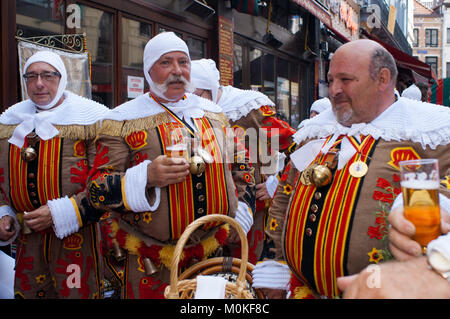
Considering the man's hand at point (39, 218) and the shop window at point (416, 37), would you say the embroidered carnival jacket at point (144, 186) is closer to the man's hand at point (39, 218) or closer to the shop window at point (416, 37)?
the man's hand at point (39, 218)

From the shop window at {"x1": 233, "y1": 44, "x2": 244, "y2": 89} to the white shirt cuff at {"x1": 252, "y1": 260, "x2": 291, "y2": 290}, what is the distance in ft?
22.5

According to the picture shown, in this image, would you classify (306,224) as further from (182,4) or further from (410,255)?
(182,4)

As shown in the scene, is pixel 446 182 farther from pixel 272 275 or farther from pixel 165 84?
pixel 165 84

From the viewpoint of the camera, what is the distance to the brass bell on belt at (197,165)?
235 cm

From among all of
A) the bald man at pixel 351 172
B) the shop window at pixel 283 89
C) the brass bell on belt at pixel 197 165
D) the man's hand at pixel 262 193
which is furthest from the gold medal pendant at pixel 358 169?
the shop window at pixel 283 89

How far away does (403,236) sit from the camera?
1276 mm

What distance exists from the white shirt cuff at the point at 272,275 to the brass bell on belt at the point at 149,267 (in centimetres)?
59

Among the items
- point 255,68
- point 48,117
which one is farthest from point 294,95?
point 48,117

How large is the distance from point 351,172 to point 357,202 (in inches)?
5.5

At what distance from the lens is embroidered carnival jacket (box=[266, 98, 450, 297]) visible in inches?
70.0

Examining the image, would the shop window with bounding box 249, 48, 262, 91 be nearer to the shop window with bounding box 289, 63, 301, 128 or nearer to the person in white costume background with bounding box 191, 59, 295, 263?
the shop window with bounding box 289, 63, 301, 128

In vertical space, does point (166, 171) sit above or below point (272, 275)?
above

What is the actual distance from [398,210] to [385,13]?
73.4 feet
